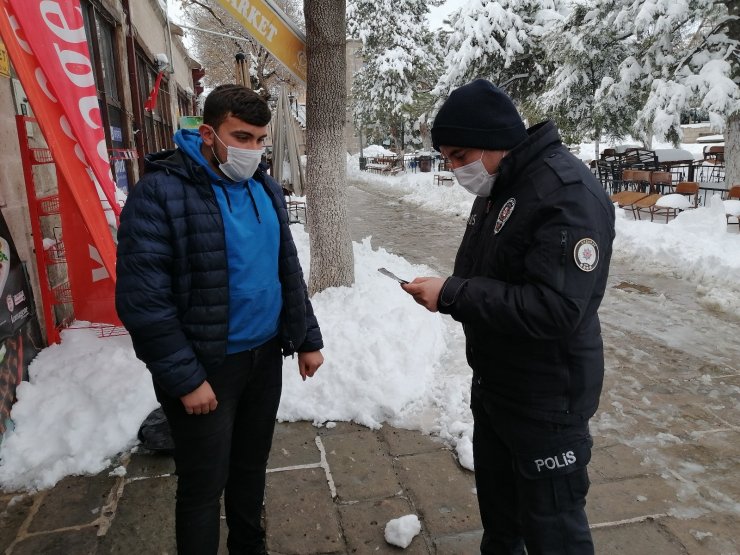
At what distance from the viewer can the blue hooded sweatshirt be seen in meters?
2.00

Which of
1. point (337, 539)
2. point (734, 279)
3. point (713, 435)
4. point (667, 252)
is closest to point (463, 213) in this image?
point (667, 252)

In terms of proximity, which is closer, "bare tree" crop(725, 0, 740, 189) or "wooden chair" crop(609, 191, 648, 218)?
"bare tree" crop(725, 0, 740, 189)

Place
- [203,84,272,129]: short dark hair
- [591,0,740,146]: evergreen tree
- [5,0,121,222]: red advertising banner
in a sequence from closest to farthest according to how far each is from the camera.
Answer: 1. [203,84,272,129]: short dark hair
2. [5,0,121,222]: red advertising banner
3. [591,0,740,146]: evergreen tree

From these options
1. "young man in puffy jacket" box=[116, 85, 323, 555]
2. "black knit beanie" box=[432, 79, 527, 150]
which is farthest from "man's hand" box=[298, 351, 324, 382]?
"black knit beanie" box=[432, 79, 527, 150]

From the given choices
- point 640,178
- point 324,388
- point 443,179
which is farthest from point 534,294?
point 443,179

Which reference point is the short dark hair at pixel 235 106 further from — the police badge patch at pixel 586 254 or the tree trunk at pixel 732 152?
the tree trunk at pixel 732 152

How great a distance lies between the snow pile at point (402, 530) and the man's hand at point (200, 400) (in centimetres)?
128

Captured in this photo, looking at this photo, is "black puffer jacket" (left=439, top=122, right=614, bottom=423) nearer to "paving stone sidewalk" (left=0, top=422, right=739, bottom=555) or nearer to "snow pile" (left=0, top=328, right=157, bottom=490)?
"paving stone sidewalk" (left=0, top=422, right=739, bottom=555)

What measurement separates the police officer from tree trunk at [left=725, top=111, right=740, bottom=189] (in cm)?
1221

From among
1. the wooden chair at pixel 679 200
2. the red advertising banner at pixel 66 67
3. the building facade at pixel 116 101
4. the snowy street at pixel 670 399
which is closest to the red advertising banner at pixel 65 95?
the red advertising banner at pixel 66 67

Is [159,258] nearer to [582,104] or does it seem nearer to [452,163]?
[452,163]

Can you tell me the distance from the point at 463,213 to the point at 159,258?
12995 millimetres

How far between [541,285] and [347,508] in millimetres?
1896

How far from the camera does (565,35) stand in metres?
15.0
